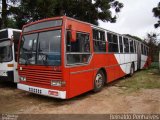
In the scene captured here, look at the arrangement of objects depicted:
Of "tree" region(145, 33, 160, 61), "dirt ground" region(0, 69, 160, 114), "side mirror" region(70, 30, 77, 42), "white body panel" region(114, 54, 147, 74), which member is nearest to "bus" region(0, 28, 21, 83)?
"dirt ground" region(0, 69, 160, 114)

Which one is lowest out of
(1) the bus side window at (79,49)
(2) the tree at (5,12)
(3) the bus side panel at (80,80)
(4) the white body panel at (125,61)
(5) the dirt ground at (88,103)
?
(5) the dirt ground at (88,103)

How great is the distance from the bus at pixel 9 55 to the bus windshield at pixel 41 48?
165cm

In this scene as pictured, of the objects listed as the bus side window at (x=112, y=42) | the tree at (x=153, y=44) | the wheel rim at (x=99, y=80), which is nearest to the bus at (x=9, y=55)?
the wheel rim at (x=99, y=80)

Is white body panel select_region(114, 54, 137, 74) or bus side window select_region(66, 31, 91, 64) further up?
bus side window select_region(66, 31, 91, 64)

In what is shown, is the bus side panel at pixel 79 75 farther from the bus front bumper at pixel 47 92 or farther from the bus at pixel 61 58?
the bus front bumper at pixel 47 92

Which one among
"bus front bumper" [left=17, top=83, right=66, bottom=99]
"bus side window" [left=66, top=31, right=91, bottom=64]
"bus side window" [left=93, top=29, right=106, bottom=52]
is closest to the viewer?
"bus front bumper" [left=17, top=83, right=66, bottom=99]

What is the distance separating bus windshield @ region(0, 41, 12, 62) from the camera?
9375 mm

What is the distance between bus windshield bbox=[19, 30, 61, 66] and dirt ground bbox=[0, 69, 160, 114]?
1360mm

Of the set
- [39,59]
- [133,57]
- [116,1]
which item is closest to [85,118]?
[39,59]

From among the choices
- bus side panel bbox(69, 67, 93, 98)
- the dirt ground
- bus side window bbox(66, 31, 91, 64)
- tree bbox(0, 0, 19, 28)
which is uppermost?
tree bbox(0, 0, 19, 28)

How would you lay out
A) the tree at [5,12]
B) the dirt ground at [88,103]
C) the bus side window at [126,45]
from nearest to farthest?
the dirt ground at [88,103] < the bus side window at [126,45] < the tree at [5,12]

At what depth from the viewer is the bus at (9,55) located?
30.3 feet

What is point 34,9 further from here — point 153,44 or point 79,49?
point 153,44

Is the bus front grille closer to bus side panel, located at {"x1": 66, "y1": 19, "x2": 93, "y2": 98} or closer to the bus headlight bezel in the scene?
the bus headlight bezel
